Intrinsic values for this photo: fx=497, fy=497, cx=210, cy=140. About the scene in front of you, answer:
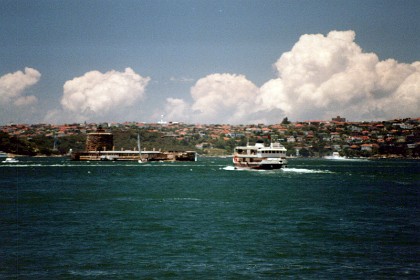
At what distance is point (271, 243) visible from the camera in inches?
1163

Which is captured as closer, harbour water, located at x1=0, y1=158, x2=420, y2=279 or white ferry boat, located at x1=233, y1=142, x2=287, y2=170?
harbour water, located at x1=0, y1=158, x2=420, y2=279

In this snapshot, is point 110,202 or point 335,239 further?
point 110,202

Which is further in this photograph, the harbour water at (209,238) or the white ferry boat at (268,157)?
the white ferry boat at (268,157)

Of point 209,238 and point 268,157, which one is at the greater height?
point 268,157

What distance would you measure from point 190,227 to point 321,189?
116 feet

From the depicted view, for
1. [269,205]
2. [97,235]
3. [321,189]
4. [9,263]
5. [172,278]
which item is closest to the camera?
[172,278]

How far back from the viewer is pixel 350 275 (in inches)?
894

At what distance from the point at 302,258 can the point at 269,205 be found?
73.5 ft

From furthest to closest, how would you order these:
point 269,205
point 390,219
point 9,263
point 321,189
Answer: point 321,189 < point 269,205 < point 390,219 < point 9,263

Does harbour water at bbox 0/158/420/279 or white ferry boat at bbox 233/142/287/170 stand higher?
white ferry boat at bbox 233/142/287/170

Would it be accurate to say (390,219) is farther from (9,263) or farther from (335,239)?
(9,263)

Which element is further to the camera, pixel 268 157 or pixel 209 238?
pixel 268 157

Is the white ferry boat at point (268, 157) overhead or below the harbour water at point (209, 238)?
overhead

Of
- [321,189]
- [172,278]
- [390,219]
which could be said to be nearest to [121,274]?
[172,278]
